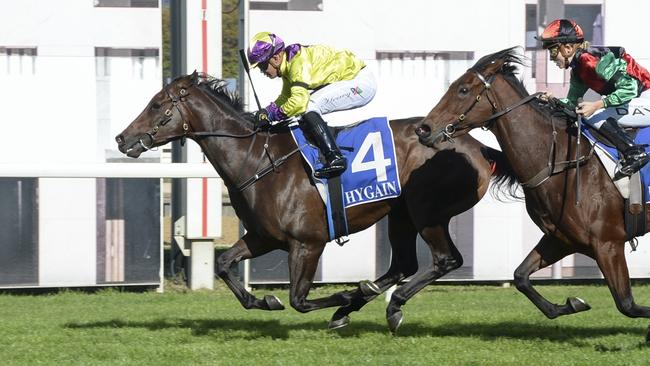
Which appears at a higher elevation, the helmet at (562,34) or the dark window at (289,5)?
the dark window at (289,5)

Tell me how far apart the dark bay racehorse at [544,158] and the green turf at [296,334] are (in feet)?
2.09

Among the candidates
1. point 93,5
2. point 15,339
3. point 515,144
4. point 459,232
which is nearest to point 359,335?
point 515,144

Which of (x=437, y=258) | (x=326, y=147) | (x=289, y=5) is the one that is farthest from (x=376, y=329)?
(x=289, y=5)

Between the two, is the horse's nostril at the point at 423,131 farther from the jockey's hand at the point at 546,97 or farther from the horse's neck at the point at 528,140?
the jockey's hand at the point at 546,97

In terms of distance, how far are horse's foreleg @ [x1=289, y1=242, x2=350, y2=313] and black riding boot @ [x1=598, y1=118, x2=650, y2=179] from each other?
6.36 feet

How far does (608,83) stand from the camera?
6.96 meters

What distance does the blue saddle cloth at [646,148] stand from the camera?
6.91m

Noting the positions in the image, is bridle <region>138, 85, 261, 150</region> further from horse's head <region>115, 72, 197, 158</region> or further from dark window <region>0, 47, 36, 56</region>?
dark window <region>0, 47, 36, 56</region>

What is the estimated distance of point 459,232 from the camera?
35.4ft

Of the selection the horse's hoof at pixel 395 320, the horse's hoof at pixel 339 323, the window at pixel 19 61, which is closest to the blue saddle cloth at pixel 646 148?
the horse's hoof at pixel 395 320

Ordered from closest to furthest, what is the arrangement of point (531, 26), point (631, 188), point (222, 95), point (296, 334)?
point (631, 188), point (296, 334), point (222, 95), point (531, 26)

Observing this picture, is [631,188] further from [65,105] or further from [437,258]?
[65,105]

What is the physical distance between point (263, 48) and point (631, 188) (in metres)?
2.44

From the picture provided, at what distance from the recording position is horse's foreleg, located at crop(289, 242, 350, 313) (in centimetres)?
732
